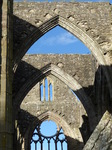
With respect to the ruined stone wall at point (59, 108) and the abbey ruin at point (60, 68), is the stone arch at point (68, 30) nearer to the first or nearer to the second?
the abbey ruin at point (60, 68)

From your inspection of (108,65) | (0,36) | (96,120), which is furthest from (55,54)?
(0,36)

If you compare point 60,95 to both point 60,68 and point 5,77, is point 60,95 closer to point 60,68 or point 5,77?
point 60,68

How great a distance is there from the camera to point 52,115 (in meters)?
18.5

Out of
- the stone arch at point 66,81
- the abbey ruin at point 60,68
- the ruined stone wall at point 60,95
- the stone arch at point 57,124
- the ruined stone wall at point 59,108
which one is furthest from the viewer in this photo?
the ruined stone wall at point 59,108

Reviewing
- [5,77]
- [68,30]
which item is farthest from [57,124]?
[5,77]

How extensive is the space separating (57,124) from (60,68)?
611cm

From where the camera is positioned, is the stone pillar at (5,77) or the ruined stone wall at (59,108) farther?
the ruined stone wall at (59,108)

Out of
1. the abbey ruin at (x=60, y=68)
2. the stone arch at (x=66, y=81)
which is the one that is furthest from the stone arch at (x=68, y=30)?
the stone arch at (x=66, y=81)

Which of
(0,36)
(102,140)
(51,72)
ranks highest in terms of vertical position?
(51,72)

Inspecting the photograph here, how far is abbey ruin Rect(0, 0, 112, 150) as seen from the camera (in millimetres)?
4086

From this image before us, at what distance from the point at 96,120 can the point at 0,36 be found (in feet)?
28.5

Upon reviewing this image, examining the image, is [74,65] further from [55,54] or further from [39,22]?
[39,22]

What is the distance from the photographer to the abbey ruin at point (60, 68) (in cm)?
409

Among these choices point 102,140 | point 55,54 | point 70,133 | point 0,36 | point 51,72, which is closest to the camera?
point 102,140
